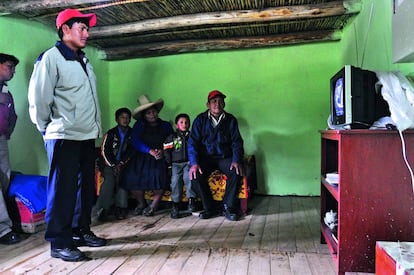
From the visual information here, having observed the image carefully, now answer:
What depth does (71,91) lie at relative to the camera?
1901 millimetres

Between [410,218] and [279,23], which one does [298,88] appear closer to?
[279,23]

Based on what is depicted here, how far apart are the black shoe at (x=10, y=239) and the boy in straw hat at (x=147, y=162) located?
37.7 inches

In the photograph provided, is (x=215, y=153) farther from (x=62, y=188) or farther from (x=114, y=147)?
(x=62, y=188)

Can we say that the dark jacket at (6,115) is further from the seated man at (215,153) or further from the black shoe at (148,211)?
the seated man at (215,153)

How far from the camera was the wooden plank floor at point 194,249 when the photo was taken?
68.7 inches

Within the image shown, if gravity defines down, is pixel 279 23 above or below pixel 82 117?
above

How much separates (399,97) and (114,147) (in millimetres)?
2295

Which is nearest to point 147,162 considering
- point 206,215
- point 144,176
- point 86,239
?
point 144,176

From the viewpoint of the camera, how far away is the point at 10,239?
218 centimetres

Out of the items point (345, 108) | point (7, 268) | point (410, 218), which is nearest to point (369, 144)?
point (345, 108)

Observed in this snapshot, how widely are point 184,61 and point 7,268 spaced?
2.92 meters

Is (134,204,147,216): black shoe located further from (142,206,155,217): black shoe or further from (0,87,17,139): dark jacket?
(0,87,17,139): dark jacket

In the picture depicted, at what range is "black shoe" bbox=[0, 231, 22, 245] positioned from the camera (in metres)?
2.17

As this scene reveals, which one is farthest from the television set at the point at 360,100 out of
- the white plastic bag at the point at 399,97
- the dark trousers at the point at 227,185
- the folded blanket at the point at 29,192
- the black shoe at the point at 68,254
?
the folded blanket at the point at 29,192
